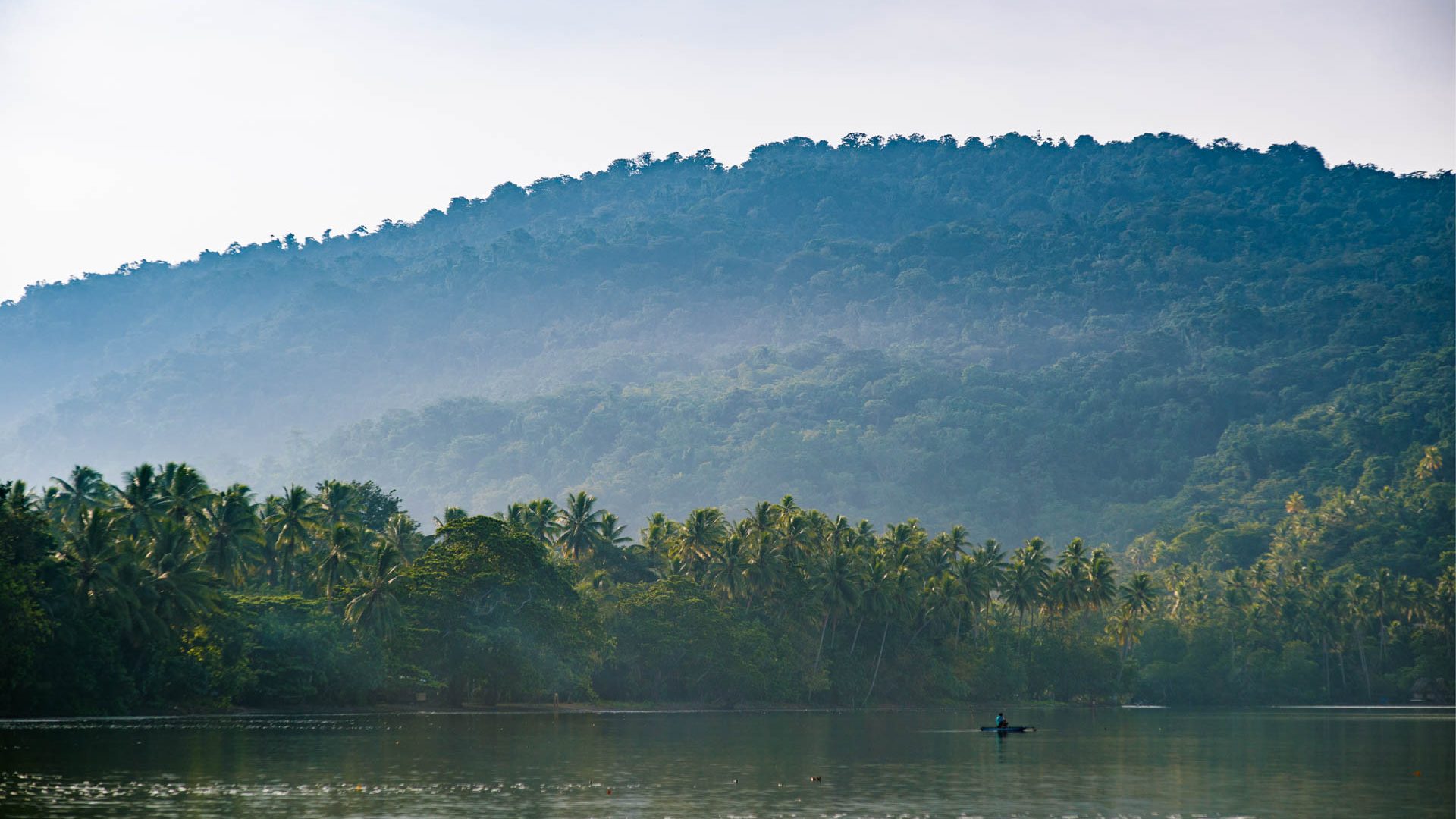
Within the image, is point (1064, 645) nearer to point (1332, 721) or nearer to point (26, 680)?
point (1332, 721)

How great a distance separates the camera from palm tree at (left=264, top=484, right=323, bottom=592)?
131 m

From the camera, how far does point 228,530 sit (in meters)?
121

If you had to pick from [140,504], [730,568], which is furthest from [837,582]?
[140,504]

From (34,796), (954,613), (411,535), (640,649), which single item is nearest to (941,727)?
(640,649)

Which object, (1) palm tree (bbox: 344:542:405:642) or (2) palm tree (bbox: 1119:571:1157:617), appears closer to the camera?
(1) palm tree (bbox: 344:542:405:642)

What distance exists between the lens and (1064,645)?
18675 centimetres

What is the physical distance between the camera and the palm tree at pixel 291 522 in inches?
5162

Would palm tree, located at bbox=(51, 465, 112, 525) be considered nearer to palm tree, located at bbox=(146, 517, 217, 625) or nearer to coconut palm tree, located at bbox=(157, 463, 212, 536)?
coconut palm tree, located at bbox=(157, 463, 212, 536)

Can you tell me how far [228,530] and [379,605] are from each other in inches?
525

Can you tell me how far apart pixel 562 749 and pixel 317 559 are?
56498mm

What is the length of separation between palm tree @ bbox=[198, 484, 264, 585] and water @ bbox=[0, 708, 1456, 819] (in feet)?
46.6

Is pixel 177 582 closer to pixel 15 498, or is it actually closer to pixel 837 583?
pixel 15 498

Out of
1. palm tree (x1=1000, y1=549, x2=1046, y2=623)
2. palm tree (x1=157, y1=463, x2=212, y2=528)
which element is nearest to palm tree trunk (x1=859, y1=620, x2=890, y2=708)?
palm tree (x1=1000, y1=549, x2=1046, y2=623)

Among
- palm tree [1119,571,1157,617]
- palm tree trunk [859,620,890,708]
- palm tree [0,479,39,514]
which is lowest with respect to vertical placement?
palm tree trunk [859,620,890,708]
